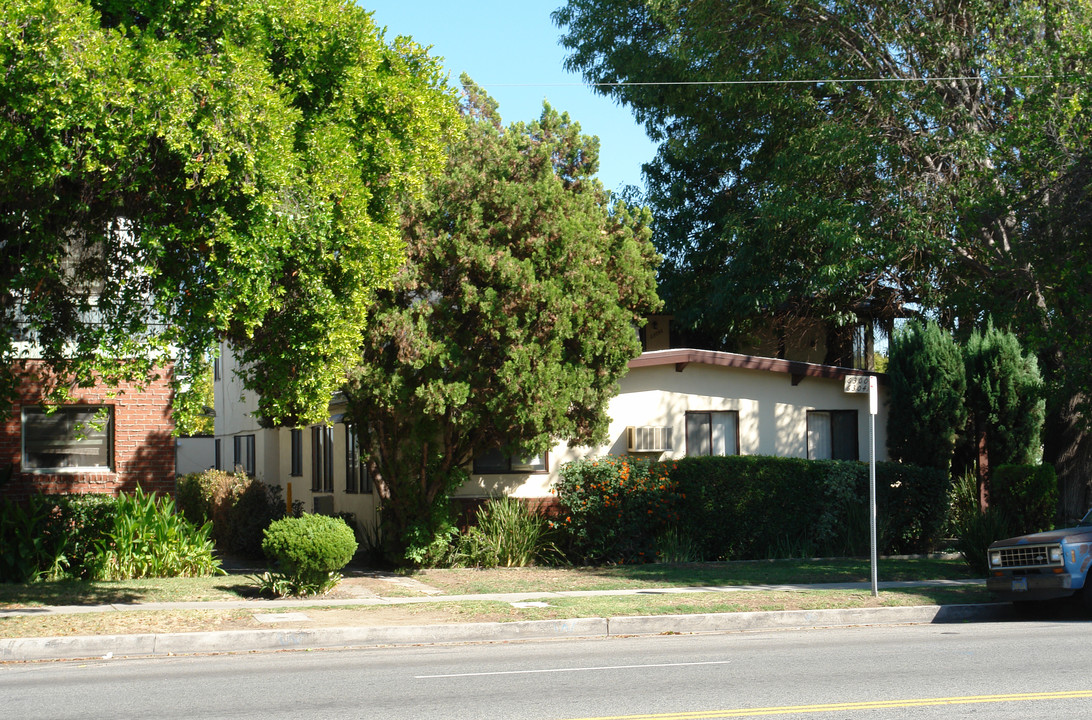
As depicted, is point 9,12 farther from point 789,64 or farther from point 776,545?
point 789,64

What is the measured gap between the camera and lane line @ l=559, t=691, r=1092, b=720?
750cm

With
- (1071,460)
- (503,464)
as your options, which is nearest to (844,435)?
(1071,460)

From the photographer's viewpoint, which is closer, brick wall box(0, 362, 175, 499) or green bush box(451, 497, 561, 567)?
brick wall box(0, 362, 175, 499)

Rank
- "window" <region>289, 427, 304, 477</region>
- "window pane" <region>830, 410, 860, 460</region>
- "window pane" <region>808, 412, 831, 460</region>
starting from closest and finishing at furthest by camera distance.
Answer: "window pane" <region>808, 412, 831, 460</region> < "window pane" <region>830, 410, 860, 460</region> < "window" <region>289, 427, 304, 477</region>

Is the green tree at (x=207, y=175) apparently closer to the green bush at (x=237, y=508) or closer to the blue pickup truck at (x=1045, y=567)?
the green bush at (x=237, y=508)

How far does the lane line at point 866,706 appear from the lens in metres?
7.50

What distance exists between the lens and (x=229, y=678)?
9.59m

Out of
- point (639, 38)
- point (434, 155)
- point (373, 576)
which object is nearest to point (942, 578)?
point (373, 576)

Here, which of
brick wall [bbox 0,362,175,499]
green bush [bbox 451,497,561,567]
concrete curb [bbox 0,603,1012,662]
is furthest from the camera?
green bush [bbox 451,497,561,567]

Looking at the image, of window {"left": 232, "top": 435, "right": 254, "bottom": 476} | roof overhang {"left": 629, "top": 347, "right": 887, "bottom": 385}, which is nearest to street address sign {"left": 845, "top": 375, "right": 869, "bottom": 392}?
roof overhang {"left": 629, "top": 347, "right": 887, "bottom": 385}

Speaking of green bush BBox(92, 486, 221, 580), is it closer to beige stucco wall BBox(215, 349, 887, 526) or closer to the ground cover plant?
the ground cover plant

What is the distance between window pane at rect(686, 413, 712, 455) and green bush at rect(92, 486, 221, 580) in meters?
9.22

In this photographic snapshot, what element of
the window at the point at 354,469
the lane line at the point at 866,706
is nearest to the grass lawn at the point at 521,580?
the window at the point at 354,469

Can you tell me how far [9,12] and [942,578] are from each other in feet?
48.8
